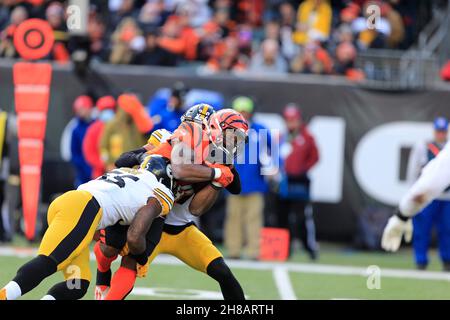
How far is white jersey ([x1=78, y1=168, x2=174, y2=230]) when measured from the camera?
635 centimetres

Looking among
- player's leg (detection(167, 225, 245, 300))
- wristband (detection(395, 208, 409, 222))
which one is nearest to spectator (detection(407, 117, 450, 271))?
player's leg (detection(167, 225, 245, 300))

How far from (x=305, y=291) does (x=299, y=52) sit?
559 centimetres

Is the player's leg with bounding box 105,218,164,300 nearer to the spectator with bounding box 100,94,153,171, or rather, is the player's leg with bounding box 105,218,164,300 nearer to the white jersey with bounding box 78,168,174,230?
the white jersey with bounding box 78,168,174,230

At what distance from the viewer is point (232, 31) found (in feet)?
50.2

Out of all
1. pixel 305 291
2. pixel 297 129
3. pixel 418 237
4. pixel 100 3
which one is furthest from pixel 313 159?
pixel 100 3

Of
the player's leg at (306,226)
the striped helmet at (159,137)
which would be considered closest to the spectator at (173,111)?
the player's leg at (306,226)

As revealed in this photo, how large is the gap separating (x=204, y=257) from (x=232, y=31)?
8.80 meters

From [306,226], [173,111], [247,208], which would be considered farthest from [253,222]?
[173,111]

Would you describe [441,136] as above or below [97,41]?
below

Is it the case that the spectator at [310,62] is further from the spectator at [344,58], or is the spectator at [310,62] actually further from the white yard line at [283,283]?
the white yard line at [283,283]

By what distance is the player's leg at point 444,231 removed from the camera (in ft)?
38.3

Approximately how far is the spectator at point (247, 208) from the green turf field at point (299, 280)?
14.6 inches

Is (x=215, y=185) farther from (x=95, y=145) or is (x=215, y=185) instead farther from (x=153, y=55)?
(x=153, y=55)

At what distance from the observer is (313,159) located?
496 inches
